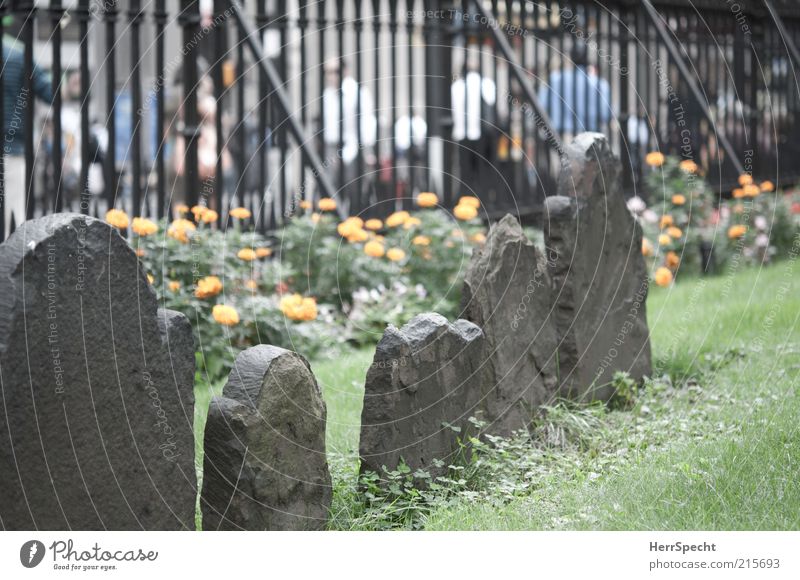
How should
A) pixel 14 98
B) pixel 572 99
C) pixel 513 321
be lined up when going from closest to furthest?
1. pixel 513 321
2. pixel 14 98
3. pixel 572 99

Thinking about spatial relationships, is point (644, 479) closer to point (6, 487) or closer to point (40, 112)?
point (6, 487)

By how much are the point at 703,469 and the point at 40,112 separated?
27.5 ft

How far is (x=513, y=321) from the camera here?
434 centimetres

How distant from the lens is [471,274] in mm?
4277

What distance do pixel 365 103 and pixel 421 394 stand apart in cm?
485

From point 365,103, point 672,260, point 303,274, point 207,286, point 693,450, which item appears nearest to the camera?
point 693,450

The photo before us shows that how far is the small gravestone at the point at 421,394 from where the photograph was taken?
3.53 m

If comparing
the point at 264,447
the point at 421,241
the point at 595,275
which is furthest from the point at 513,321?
the point at 421,241

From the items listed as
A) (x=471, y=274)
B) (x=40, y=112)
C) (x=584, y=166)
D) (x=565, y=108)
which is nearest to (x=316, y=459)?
(x=471, y=274)

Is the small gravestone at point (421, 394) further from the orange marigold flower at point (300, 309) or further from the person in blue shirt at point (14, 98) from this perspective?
the person in blue shirt at point (14, 98)

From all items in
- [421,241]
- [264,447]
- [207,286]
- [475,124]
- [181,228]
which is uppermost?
[475,124]

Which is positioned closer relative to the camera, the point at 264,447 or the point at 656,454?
the point at 264,447

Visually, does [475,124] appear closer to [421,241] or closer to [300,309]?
[421,241]

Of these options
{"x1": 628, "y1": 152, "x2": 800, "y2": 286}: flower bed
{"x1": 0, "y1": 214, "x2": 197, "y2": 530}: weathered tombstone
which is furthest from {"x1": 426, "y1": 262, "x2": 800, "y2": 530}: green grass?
{"x1": 628, "y1": 152, "x2": 800, "y2": 286}: flower bed
